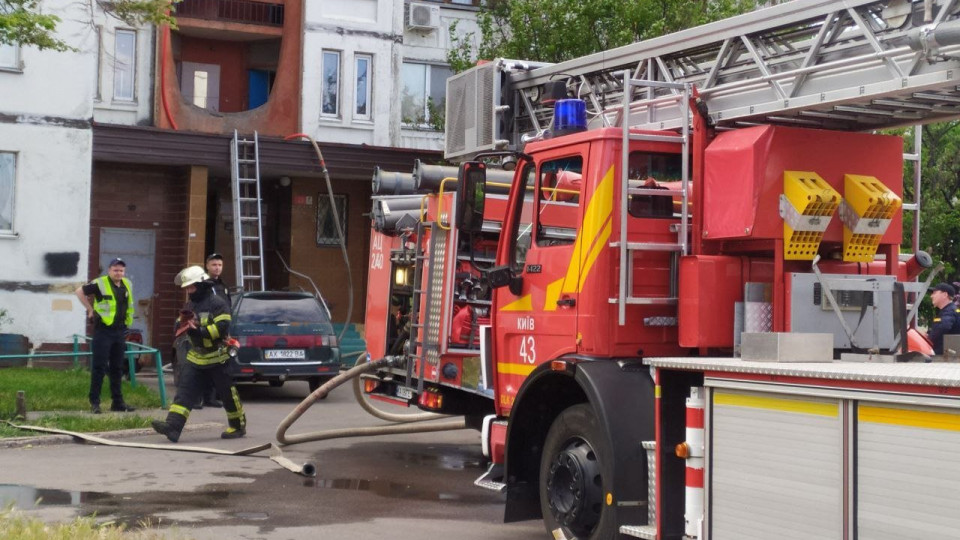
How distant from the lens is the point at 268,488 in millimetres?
10414

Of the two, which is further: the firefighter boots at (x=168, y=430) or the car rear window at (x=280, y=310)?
the car rear window at (x=280, y=310)

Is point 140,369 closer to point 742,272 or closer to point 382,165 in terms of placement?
point 382,165

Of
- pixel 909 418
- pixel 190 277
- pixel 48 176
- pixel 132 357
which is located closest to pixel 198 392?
pixel 190 277

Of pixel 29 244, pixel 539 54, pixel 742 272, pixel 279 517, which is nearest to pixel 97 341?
pixel 279 517

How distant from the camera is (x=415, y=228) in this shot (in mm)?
11922

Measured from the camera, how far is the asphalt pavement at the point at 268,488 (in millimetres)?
8836

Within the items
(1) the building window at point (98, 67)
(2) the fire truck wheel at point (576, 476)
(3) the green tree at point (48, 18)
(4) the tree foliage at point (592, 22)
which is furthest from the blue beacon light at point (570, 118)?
(1) the building window at point (98, 67)

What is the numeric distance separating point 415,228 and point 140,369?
1122 centimetres

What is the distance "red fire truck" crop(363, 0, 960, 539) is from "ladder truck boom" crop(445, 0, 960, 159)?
16mm

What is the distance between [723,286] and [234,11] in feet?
68.1

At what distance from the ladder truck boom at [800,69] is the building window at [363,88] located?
59.0 feet

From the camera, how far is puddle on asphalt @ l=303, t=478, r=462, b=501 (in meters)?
10.3

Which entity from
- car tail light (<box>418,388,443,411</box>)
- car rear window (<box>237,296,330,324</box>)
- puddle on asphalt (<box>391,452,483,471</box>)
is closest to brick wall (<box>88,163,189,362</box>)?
car rear window (<box>237,296,330,324</box>)

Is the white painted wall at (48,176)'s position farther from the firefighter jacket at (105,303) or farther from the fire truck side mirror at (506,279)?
the fire truck side mirror at (506,279)
